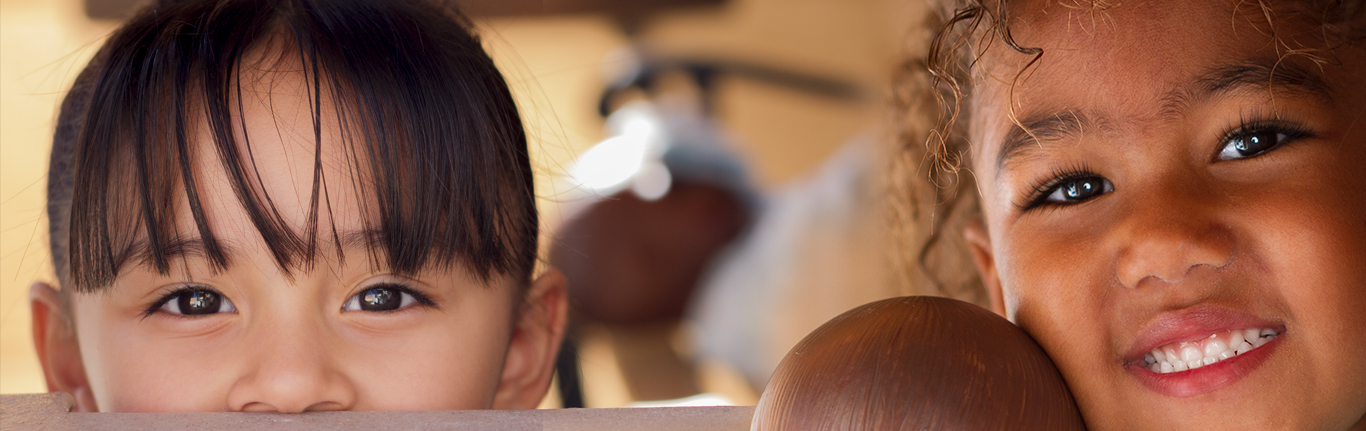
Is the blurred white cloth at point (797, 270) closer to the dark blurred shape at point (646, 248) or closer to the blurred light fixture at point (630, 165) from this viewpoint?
the dark blurred shape at point (646, 248)

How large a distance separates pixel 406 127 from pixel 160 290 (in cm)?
17

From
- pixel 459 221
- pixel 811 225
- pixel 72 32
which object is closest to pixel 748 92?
pixel 811 225

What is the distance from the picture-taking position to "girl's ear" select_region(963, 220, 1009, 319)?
2.23 feet

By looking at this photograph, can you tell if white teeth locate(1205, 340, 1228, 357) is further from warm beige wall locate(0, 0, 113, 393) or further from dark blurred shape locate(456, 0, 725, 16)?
dark blurred shape locate(456, 0, 725, 16)

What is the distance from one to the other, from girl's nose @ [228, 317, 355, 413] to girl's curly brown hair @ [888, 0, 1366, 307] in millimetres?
351

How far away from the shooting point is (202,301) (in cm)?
58

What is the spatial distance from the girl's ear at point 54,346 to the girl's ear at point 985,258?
609 millimetres

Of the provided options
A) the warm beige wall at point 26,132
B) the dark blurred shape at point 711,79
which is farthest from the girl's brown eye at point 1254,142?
the dark blurred shape at point 711,79

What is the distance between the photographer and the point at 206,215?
55cm

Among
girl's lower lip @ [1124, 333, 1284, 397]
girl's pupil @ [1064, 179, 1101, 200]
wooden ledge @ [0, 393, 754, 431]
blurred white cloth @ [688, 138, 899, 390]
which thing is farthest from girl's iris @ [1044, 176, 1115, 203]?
blurred white cloth @ [688, 138, 899, 390]

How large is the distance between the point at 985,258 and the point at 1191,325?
0.76ft

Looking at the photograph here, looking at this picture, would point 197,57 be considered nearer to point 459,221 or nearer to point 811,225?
point 459,221

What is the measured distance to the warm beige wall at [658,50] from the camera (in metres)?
1.02

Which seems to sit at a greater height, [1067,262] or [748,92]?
[748,92]
